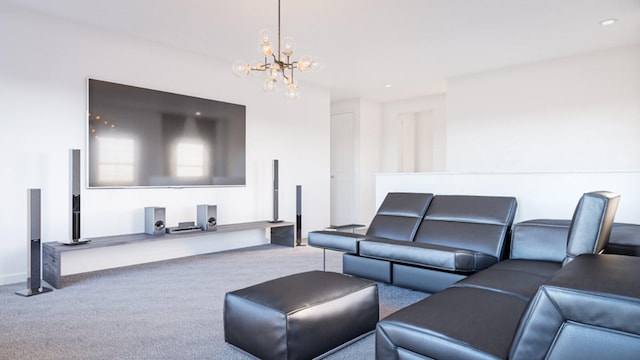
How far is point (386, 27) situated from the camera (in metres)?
4.07

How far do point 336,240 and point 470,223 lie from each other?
3.73 ft

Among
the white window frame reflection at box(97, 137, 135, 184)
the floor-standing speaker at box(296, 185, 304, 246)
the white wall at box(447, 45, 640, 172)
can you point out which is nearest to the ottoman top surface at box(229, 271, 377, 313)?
the white window frame reflection at box(97, 137, 135, 184)

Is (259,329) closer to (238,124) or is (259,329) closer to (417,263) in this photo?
(417,263)

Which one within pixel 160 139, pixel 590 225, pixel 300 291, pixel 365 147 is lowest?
pixel 300 291

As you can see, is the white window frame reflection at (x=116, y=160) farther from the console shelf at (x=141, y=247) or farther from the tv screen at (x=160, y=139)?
the console shelf at (x=141, y=247)

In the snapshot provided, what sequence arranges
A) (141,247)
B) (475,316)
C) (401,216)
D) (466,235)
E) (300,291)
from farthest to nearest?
(141,247), (401,216), (466,235), (300,291), (475,316)

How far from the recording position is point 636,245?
2.46 metres

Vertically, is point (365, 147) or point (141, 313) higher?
point (365, 147)

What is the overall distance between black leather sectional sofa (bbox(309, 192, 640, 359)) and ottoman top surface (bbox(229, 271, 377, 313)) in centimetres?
49

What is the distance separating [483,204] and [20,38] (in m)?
4.44

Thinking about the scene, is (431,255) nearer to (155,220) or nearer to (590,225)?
(590,225)

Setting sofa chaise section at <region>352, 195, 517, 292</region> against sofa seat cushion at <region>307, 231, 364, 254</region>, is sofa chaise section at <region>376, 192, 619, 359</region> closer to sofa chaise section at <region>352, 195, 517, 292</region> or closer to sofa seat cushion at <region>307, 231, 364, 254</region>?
sofa chaise section at <region>352, 195, 517, 292</region>

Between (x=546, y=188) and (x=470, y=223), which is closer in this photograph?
(x=470, y=223)

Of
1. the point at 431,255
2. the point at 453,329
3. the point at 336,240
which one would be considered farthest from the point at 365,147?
the point at 453,329
